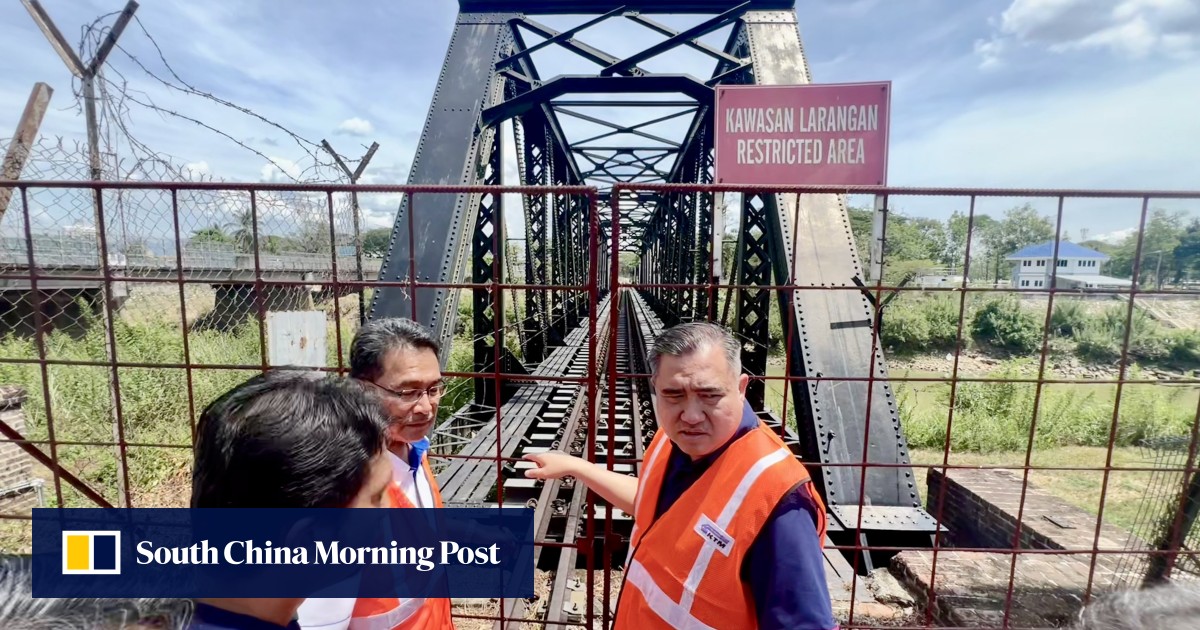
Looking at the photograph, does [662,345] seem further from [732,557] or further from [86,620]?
[86,620]

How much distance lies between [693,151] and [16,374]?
512 inches

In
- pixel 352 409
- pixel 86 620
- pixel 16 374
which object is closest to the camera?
pixel 352 409

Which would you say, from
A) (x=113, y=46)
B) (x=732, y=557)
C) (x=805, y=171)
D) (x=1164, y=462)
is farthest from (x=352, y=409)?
(x=113, y=46)

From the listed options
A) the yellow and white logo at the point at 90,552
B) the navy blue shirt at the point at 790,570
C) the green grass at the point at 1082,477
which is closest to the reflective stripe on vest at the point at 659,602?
the navy blue shirt at the point at 790,570

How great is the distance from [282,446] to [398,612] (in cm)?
69

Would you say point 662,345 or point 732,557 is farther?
point 662,345

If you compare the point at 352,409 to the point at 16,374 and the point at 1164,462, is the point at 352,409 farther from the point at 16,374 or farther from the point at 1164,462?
the point at 16,374

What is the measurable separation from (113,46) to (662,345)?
15.4ft

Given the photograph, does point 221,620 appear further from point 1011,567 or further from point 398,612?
point 1011,567

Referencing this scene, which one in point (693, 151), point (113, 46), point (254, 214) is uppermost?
point (693, 151)

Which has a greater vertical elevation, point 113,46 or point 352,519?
point 113,46

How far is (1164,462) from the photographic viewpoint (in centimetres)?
270

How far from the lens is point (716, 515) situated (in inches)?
51.2

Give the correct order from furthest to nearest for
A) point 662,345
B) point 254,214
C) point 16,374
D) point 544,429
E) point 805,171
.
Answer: point 16,374
point 544,429
point 805,171
point 254,214
point 662,345
